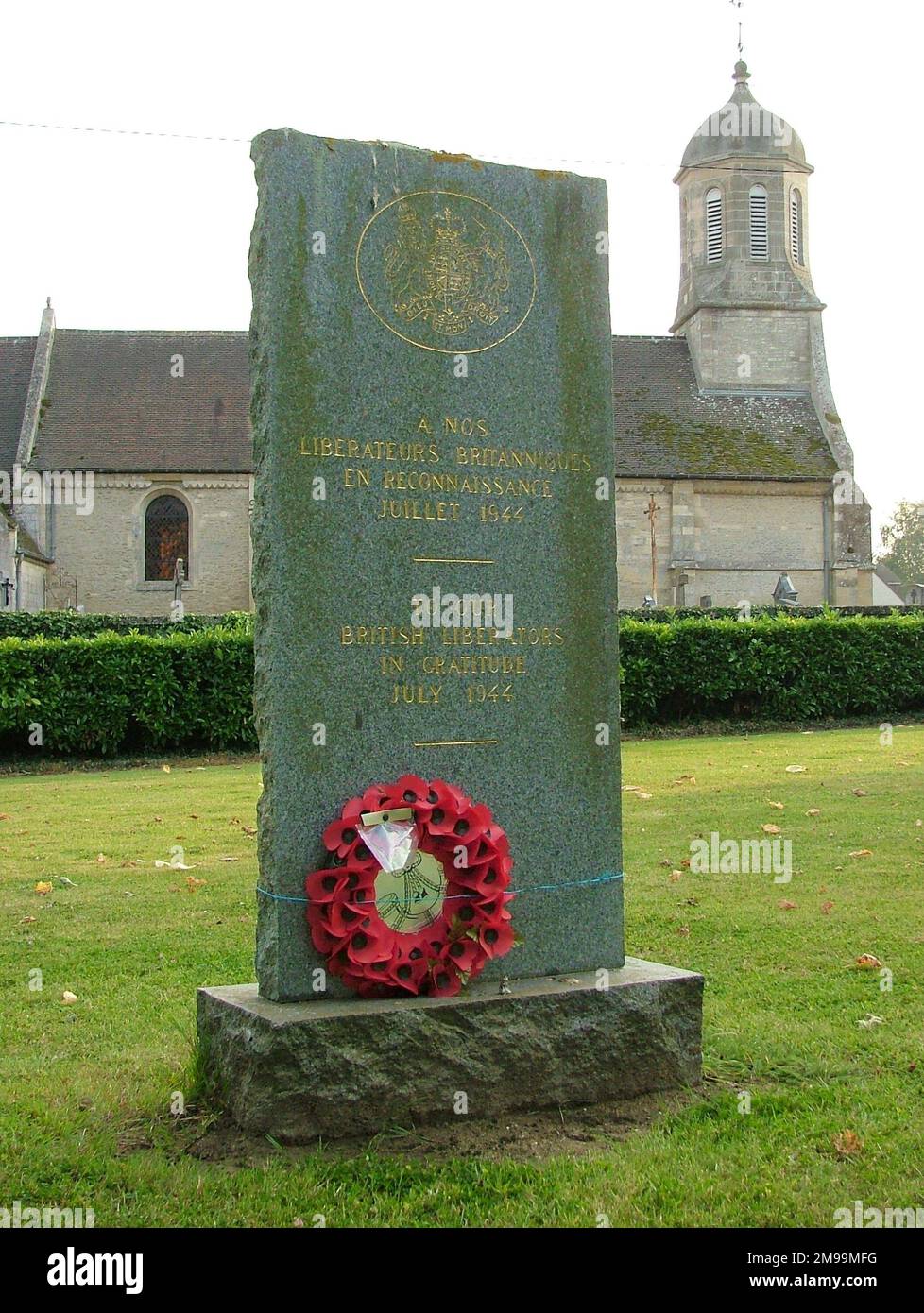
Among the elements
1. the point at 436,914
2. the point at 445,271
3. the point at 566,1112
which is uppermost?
the point at 445,271

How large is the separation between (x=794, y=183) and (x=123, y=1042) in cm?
4396

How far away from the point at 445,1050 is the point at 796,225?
44.0 m

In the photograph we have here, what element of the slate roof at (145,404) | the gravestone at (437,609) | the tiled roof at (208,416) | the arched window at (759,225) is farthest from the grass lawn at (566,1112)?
the arched window at (759,225)

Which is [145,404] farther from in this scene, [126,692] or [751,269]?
[126,692]

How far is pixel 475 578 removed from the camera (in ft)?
16.6

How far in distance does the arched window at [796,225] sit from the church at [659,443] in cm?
7

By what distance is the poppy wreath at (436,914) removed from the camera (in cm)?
462

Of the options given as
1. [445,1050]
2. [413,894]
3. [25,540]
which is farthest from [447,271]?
[25,540]

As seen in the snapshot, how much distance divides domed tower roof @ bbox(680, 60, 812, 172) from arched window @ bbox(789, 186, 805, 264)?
0.95 meters

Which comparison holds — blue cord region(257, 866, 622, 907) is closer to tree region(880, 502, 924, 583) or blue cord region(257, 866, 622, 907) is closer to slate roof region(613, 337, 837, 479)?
slate roof region(613, 337, 837, 479)


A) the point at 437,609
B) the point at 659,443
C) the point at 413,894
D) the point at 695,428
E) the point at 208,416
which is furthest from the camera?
the point at 695,428

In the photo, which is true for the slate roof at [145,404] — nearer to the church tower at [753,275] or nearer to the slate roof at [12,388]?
the slate roof at [12,388]

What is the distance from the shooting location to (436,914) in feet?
15.8
